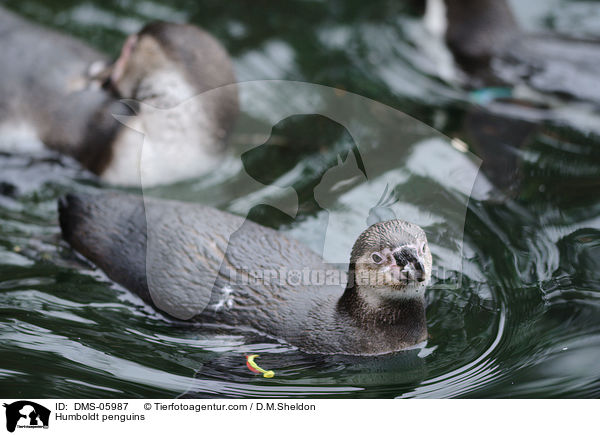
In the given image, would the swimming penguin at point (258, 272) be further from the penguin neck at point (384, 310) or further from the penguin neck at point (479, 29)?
the penguin neck at point (479, 29)

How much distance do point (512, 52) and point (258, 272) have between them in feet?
13.9

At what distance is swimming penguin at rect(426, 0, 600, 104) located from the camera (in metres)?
7.41

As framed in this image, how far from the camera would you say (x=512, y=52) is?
7797mm

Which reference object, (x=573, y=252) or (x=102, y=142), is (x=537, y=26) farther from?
(x=102, y=142)

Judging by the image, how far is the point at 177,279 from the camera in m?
4.84

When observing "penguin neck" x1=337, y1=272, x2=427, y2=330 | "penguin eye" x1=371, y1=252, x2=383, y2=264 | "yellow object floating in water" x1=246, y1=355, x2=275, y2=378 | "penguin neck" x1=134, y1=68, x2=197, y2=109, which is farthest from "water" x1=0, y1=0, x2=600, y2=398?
"penguin neck" x1=134, y1=68, x2=197, y2=109

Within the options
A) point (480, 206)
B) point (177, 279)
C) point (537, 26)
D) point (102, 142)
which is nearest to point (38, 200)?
point (102, 142)

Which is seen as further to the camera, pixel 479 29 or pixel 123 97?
pixel 479 29

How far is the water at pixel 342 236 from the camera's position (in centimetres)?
445

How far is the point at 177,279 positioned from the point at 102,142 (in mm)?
2250

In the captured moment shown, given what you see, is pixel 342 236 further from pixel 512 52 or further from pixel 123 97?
pixel 512 52
